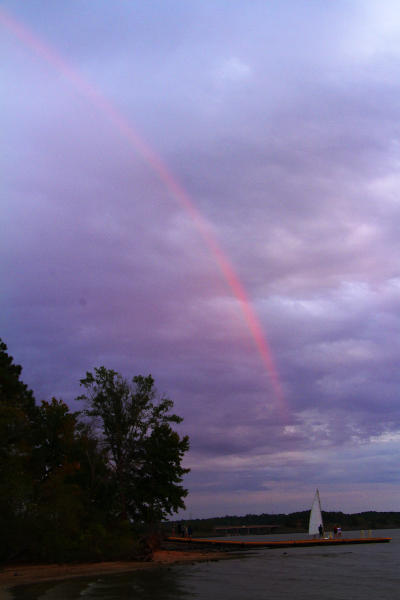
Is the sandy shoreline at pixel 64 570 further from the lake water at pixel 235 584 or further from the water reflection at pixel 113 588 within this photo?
the lake water at pixel 235 584

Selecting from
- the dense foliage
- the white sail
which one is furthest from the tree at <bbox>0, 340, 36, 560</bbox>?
the white sail

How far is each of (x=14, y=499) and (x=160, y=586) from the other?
448 inches

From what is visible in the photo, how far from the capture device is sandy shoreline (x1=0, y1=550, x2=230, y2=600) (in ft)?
118

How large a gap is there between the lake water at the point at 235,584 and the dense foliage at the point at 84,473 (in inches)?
216

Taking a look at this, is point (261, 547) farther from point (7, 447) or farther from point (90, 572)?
point (7, 447)

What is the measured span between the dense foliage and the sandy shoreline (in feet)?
3.74

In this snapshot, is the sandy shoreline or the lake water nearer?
the lake water

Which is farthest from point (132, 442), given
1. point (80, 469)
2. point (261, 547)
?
point (261, 547)

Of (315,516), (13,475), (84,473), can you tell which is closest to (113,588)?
(13,475)

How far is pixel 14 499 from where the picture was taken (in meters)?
38.9

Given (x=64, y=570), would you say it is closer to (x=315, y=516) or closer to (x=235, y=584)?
(x=235, y=584)

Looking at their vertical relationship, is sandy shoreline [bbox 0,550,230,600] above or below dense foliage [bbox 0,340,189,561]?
below

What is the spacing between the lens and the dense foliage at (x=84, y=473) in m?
40.9

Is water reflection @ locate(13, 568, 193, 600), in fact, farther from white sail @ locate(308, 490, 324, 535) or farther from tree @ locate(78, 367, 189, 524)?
white sail @ locate(308, 490, 324, 535)
